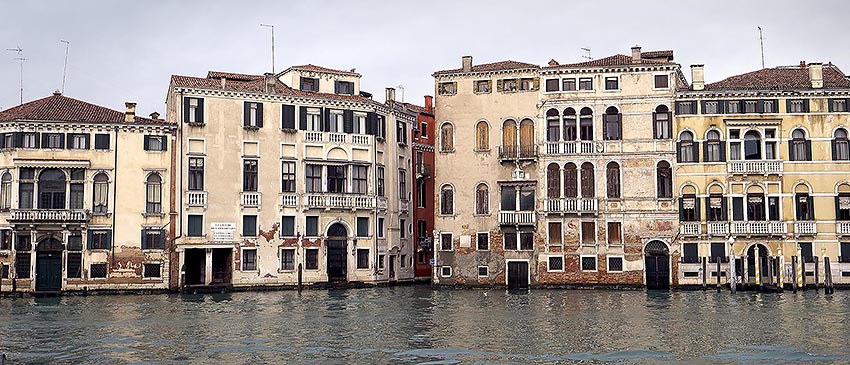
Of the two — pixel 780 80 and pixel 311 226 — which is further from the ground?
pixel 780 80

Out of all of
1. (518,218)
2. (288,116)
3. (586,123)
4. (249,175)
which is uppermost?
(288,116)

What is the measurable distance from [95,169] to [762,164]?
27.3 meters

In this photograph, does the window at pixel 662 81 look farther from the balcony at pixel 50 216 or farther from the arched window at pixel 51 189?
the arched window at pixel 51 189

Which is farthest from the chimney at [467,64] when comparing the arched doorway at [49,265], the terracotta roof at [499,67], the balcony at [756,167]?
the arched doorway at [49,265]

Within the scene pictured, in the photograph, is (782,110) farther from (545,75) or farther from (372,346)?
(372,346)

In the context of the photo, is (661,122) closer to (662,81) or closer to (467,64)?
(662,81)

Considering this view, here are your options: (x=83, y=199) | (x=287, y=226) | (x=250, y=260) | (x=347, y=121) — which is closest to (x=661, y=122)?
(x=347, y=121)

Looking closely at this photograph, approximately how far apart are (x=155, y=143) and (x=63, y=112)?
3.88 m

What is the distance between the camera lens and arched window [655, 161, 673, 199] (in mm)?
41281

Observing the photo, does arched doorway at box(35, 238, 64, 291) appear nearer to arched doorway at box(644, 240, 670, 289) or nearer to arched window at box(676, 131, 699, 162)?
arched doorway at box(644, 240, 670, 289)

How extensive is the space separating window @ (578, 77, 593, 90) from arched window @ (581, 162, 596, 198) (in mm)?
3277

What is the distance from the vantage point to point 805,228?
40.0 m

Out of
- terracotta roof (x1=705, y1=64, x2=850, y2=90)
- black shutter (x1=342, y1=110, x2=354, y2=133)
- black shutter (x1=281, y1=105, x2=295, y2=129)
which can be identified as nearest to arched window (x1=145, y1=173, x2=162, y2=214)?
black shutter (x1=281, y1=105, x2=295, y2=129)

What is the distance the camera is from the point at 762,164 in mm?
40188
